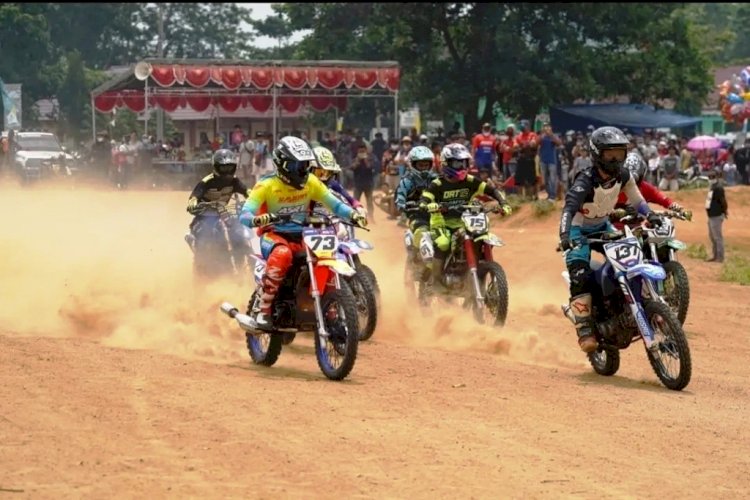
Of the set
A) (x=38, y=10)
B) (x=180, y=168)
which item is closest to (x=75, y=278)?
(x=180, y=168)

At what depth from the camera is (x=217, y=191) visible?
14.9 meters

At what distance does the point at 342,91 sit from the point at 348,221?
96.7 ft

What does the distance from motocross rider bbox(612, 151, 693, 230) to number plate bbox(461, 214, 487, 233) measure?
1430mm

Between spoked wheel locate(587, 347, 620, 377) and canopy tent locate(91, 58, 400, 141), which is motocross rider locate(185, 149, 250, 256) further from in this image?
canopy tent locate(91, 58, 400, 141)

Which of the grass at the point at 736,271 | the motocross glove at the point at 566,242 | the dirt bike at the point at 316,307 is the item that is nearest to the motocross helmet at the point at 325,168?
the dirt bike at the point at 316,307

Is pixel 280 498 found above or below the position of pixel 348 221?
below

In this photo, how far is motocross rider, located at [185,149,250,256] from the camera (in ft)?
48.5

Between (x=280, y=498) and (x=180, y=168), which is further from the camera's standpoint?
(x=180, y=168)

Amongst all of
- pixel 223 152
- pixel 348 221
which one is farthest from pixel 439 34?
pixel 348 221

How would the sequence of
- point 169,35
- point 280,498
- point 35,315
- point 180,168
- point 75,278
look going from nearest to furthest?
point 280,498
point 35,315
point 75,278
point 180,168
point 169,35

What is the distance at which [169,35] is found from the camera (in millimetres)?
94812

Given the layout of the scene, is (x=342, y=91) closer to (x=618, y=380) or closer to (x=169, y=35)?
(x=618, y=380)

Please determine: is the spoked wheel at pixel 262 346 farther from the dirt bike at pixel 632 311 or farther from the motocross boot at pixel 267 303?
the dirt bike at pixel 632 311

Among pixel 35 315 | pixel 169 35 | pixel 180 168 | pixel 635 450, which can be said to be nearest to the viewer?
pixel 635 450
